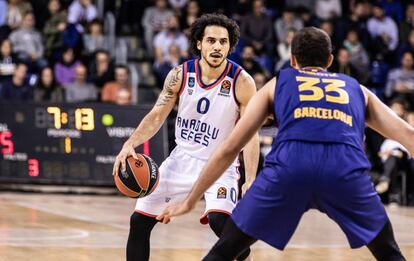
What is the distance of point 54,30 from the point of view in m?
18.3

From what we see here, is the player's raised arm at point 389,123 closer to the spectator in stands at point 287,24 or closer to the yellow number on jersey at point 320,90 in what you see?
the yellow number on jersey at point 320,90

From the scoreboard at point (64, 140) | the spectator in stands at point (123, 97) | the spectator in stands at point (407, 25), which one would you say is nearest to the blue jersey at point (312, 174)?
the scoreboard at point (64, 140)

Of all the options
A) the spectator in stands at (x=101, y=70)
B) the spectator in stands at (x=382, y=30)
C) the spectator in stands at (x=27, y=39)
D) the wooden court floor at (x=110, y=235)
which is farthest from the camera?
the spectator in stands at (x=382, y=30)

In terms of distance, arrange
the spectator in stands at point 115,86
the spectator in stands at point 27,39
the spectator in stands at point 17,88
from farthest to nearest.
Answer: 1. the spectator in stands at point 27,39
2. the spectator in stands at point 115,86
3. the spectator in stands at point 17,88

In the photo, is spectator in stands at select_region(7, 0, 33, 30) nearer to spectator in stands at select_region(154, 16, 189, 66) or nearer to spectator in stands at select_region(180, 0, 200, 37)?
spectator in stands at select_region(154, 16, 189, 66)

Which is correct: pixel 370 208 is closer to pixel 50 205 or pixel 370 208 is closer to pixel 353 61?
pixel 50 205

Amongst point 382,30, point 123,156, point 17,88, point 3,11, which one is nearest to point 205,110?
point 123,156

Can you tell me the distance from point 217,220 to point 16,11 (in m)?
12.1

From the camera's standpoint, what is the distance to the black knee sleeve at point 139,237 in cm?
724

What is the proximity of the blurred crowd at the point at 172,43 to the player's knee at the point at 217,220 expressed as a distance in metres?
7.96

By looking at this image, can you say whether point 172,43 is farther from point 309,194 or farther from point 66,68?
point 309,194

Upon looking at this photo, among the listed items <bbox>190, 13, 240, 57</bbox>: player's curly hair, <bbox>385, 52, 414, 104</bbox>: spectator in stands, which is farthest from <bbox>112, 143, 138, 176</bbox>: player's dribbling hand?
<bbox>385, 52, 414, 104</bbox>: spectator in stands

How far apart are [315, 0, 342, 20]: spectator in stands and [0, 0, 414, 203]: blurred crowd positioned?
0.06ft

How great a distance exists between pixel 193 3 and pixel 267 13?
1545mm
